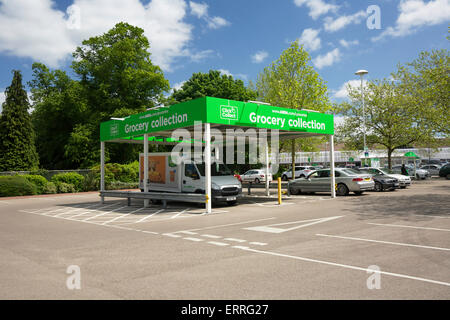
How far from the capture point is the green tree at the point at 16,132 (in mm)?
36188

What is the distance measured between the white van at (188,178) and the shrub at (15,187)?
12.9 metres

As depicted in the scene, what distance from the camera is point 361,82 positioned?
33.1 metres

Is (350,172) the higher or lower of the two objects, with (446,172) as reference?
higher

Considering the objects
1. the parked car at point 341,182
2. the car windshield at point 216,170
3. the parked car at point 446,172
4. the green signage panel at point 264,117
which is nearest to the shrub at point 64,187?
the car windshield at point 216,170

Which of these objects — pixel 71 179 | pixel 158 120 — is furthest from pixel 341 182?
pixel 71 179

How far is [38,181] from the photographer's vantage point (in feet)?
93.1

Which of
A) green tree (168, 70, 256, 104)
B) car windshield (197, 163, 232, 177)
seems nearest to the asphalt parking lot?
car windshield (197, 163, 232, 177)

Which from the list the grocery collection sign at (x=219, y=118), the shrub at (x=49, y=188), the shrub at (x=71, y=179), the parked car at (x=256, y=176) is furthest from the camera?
the parked car at (x=256, y=176)

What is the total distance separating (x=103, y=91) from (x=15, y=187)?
1520 cm

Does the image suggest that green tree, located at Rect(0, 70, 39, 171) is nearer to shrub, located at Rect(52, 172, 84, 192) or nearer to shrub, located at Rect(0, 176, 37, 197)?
shrub, located at Rect(52, 172, 84, 192)

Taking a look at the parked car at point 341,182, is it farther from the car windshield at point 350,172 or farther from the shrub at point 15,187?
the shrub at point 15,187

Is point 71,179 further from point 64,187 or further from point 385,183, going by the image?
point 385,183

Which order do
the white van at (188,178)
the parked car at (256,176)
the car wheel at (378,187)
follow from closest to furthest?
1. the white van at (188,178)
2. the car wheel at (378,187)
3. the parked car at (256,176)
